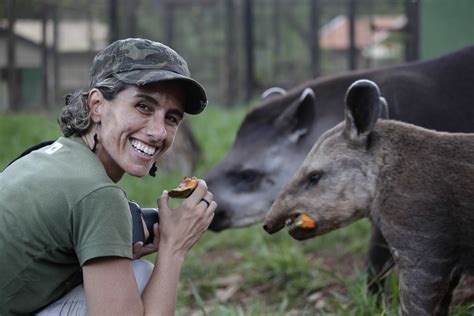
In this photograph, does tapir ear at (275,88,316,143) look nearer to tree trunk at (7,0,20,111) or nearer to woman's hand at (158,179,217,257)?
woman's hand at (158,179,217,257)

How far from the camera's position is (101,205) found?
2.68 metres

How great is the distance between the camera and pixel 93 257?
2627 mm

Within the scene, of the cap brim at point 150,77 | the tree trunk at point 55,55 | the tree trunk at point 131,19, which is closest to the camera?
the cap brim at point 150,77

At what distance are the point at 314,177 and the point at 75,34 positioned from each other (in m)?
8.78

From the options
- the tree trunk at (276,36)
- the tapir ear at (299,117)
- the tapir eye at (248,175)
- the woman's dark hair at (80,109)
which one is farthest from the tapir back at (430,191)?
the tree trunk at (276,36)

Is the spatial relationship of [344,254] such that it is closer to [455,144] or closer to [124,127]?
[455,144]

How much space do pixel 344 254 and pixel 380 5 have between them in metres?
6.92

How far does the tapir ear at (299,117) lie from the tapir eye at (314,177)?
4.38ft

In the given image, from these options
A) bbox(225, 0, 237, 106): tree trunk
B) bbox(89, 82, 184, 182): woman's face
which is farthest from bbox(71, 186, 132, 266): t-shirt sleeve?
bbox(225, 0, 237, 106): tree trunk

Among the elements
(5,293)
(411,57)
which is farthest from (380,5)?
(5,293)

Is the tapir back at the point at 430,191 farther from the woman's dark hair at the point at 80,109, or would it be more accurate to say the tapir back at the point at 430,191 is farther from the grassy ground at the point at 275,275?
the woman's dark hair at the point at 80,109

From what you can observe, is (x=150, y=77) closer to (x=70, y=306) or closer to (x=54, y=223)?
(x=54, y=223)

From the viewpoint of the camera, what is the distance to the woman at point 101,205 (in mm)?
2682

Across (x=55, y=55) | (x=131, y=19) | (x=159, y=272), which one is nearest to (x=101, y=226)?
(x=159, y=272)
